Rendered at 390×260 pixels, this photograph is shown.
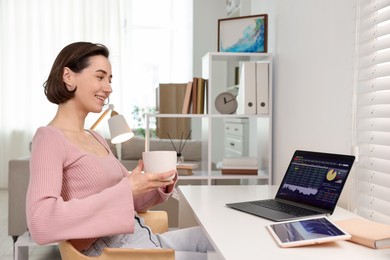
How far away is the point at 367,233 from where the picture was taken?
4.73ft

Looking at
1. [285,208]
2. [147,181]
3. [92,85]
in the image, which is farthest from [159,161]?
[285,208]

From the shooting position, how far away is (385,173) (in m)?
1.89

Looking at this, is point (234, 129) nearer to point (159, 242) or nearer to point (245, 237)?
point (159, 242)

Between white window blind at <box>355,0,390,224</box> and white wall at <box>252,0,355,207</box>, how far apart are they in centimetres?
7

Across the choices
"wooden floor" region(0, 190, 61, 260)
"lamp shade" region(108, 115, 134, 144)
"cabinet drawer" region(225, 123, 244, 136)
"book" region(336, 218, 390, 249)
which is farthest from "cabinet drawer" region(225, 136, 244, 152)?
"book" region(336, 218, 390, 249)

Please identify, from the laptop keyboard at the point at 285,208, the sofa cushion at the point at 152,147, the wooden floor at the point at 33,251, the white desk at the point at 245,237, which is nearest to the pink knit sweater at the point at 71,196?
the white desk at the point at 245,237

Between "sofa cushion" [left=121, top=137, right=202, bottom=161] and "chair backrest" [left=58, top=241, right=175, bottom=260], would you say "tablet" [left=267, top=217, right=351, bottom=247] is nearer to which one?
"chair backrest" [left=58, top=241, right=175, bottom=260]

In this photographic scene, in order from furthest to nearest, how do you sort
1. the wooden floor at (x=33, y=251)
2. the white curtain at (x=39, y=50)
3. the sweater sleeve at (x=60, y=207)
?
the white curtain at (x=39, y=50), the wooden floor at (x=33, y=251), the sweater sleeve at (x=60, y=207)

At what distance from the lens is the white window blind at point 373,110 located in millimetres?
1880

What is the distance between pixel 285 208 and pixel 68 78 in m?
0.86

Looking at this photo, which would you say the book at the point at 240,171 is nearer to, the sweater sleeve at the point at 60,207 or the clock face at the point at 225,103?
the clock face at the point at 225,103

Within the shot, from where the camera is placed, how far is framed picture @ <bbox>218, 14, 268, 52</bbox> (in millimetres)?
3219

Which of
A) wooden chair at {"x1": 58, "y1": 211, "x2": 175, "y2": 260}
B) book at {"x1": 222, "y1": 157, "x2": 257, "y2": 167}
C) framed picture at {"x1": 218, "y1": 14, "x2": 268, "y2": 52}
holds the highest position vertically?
framed picture at {"x1": 218, "y1": 14, "x2": 268, "y2": 52}

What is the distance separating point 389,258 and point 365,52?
0.93 meters
